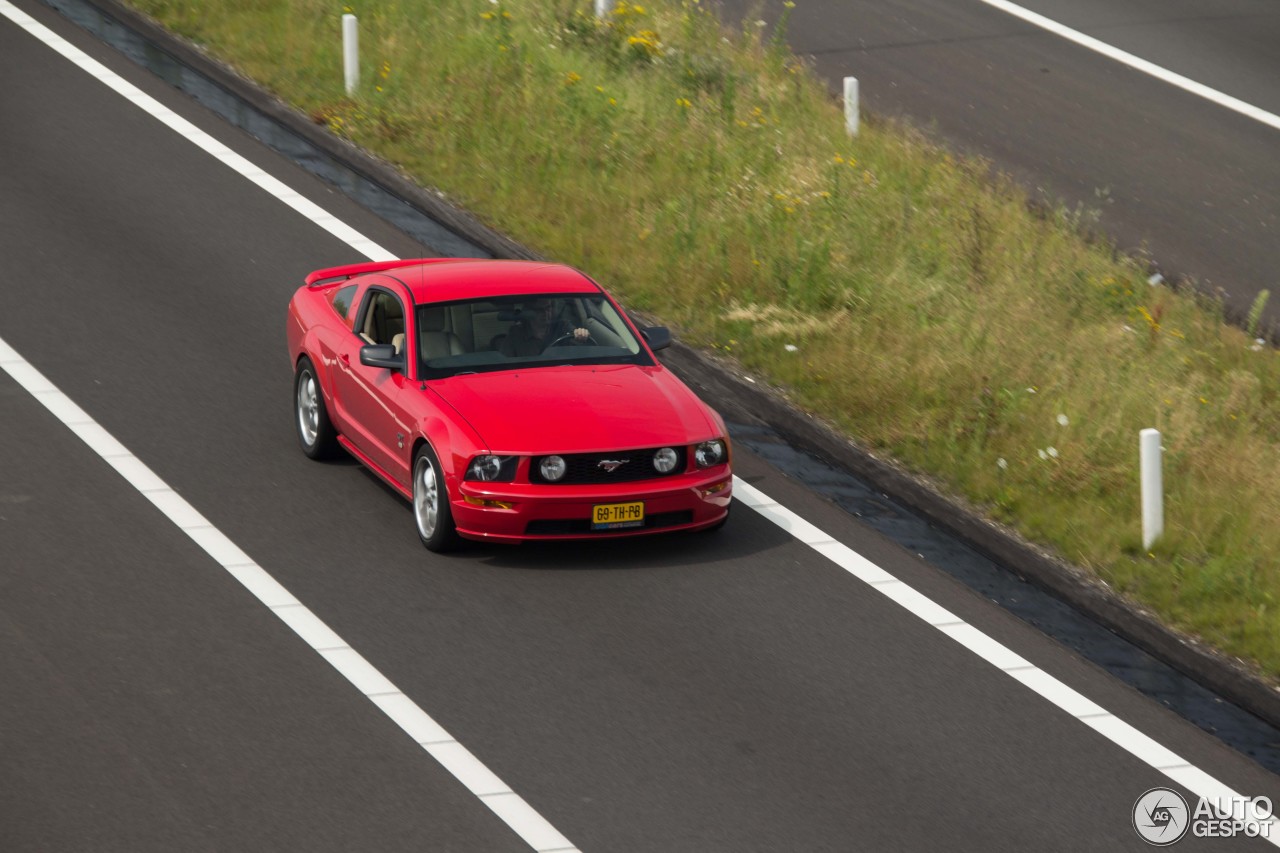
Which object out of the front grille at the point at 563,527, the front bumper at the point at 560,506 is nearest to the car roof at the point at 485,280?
the front bumper at the point at 560,506

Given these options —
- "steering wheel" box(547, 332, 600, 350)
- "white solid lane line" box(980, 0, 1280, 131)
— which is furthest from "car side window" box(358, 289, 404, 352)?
"white solid lane line" box(980, 0, 1280, 131)

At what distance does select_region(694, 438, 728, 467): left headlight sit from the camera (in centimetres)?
1113

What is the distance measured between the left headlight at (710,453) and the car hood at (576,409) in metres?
0.06

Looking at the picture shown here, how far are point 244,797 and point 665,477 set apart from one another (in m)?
3.64

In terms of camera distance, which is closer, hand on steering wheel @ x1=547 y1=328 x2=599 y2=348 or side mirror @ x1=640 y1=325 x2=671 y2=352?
hand on steering wheel @ x1=547 y1=328 x2=599 y2=348

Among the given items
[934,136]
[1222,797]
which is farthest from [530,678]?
[934,136]

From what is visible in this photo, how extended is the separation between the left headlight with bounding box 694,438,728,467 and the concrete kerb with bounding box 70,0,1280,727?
1740 millimetres

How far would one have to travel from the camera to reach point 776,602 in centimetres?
1070

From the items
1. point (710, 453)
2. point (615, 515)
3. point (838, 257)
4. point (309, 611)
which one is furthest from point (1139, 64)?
point (309, 611)

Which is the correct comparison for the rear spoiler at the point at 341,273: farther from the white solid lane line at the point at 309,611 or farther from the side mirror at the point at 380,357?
the white solid lane line at the point at 309,611

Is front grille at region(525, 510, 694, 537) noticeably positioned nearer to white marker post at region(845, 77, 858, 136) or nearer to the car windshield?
the car windshield

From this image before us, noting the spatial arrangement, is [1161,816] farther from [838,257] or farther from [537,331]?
[838,257]

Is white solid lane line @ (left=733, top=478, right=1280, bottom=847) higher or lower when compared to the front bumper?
lower

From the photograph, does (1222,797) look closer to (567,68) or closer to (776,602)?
(776,602)
